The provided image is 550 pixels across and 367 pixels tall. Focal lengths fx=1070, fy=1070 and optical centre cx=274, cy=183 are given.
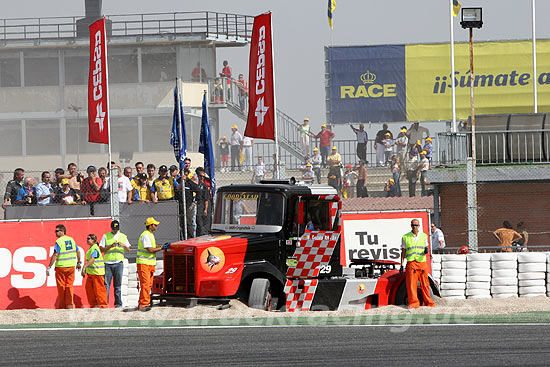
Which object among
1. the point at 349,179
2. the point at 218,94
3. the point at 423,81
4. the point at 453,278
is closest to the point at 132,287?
the point at 453,278

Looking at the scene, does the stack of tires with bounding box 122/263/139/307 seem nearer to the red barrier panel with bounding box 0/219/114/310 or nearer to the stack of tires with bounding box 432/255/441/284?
the red barrier panel with bounding box 0/219/114/310

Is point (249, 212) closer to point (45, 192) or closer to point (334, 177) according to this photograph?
point (45, 192)

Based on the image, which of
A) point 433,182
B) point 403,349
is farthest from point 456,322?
point 433,182

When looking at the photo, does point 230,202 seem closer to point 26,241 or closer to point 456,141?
point 26,241

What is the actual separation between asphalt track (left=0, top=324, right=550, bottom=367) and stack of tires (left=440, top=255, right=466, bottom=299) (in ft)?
18.4

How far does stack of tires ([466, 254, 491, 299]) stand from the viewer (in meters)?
19.4

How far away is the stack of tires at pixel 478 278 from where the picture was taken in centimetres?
1942

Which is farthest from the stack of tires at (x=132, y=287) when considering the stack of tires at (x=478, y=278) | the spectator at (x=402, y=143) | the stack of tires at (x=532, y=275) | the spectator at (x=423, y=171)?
the spectator at (x=402, y=143)

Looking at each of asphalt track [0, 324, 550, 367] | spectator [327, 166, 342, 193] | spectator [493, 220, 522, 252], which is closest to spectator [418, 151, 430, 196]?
spectator [327, 166, 342, 193]

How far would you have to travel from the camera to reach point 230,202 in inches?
663

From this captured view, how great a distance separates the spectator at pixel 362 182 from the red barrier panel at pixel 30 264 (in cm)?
1109

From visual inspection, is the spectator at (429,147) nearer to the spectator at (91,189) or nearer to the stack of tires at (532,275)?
the stack of tires at (532,275)

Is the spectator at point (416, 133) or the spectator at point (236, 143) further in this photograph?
the spectator at point (236, 143)

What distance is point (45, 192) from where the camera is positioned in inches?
822
